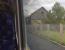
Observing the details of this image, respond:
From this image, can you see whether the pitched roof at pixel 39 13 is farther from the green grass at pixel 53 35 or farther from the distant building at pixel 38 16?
the green grass at pixel 53 35

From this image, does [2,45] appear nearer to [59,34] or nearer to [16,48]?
[16,48]

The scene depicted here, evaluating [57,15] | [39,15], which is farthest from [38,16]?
[57,15]

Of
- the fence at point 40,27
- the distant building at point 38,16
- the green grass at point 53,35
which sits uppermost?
the distant building at point 38,16

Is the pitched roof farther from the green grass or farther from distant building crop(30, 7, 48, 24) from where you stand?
the green grass

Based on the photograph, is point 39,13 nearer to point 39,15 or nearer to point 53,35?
point 39,15

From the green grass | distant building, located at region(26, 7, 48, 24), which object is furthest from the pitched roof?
the green grass

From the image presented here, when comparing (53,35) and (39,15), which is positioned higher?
(39,15)

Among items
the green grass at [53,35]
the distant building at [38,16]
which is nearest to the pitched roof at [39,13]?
the distant building at [38,16]

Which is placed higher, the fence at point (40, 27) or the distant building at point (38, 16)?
the distant building at point (38, 16)

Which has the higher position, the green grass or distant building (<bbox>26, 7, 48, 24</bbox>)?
distant building (<bbox>26, 7, 48, 24</bbox>)

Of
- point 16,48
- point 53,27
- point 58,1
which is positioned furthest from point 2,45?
point 58,1

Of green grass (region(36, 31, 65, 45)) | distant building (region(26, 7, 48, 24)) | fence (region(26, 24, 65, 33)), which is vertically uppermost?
distant building (region(26, 7, 48, 24))

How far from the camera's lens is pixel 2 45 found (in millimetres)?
673

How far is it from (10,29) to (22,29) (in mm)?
73
